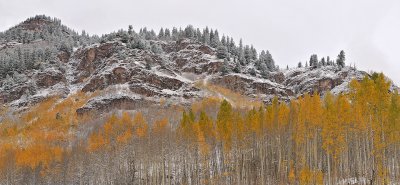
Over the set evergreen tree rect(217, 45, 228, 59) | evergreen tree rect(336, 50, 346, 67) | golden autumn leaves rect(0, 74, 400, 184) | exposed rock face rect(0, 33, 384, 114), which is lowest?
golden autumn leaves rect(0, 74, 400, 184)

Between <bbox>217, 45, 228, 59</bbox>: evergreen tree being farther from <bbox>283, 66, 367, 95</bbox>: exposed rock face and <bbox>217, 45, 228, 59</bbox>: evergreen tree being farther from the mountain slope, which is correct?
<bbox>283, 66, 367, 95</bbox>: exposed rock face

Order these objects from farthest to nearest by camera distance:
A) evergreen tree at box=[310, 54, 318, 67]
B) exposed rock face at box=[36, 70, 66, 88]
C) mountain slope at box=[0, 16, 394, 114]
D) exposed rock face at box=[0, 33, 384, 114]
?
1. evergreen tree at box=[310, 54, 318, 67]
2. exposed rock face at box=[36, 70, 66, 88]
3. mountain slope at box=[0, 16, 394, 114]
4. exposed rock face at box=[0, 33, 384, 114]

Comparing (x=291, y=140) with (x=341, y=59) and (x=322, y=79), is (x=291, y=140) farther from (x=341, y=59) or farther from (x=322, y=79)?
(x=341, y=59)

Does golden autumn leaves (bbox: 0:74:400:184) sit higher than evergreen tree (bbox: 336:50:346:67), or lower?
lower

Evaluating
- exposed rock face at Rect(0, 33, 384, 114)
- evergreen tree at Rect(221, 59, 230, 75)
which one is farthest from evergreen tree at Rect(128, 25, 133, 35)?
evergreen tree at Rect(221, 59, 230, 75)

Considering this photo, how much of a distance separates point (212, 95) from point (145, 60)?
100 feet

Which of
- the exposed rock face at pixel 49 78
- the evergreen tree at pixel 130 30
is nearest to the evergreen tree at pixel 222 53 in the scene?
the evergreen tree at pixel 130 30

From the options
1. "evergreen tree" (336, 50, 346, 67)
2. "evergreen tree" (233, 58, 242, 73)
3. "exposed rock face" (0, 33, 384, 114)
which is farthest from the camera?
"evergreen tree" (336, 50, 346, 67)

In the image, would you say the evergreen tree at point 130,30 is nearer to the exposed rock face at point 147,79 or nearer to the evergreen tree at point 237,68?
the exposed rock face at point 147,79

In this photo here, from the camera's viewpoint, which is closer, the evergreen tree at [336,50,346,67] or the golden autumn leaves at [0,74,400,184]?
the golden autumn leaves at [0,74,400,184]

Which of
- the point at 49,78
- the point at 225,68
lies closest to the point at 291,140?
the point at 225,68

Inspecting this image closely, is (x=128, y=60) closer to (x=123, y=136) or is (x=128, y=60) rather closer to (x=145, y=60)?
(x=145, y=60)

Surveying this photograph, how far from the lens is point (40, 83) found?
146m

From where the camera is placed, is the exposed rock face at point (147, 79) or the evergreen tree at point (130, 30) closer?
the exposed rock face at point (147, 79)
